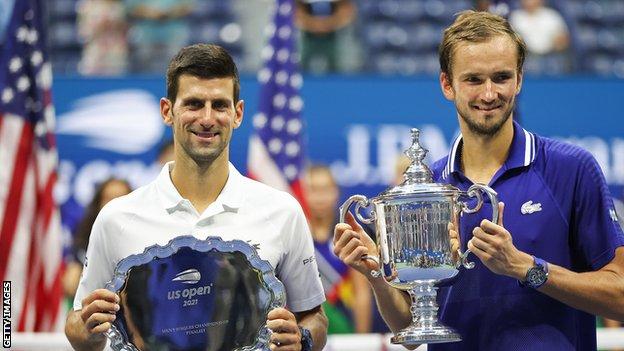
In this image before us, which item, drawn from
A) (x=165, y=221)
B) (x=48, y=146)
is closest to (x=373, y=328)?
(x=48, y=146)

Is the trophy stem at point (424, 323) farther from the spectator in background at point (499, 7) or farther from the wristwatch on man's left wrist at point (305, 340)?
the spectator in background at point (499, 7)

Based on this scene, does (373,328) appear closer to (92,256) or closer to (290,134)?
(290,134)

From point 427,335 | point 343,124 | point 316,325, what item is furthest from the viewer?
point 343,124

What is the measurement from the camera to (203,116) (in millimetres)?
3191

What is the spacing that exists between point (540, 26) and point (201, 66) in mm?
7467

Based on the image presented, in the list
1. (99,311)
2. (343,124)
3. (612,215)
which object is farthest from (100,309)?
(343,124)

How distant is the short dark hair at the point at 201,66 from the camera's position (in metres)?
3.25

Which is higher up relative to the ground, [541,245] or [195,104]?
[195,104]

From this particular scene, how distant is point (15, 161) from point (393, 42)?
17.3 feet

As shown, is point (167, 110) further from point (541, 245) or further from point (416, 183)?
point (541, 245)

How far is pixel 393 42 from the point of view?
429 inches

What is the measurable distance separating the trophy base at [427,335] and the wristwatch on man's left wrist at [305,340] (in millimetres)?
284

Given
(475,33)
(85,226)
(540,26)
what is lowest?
(85,226)

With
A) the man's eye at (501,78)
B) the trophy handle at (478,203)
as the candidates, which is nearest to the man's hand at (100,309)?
the trophy handle at (478,203)
